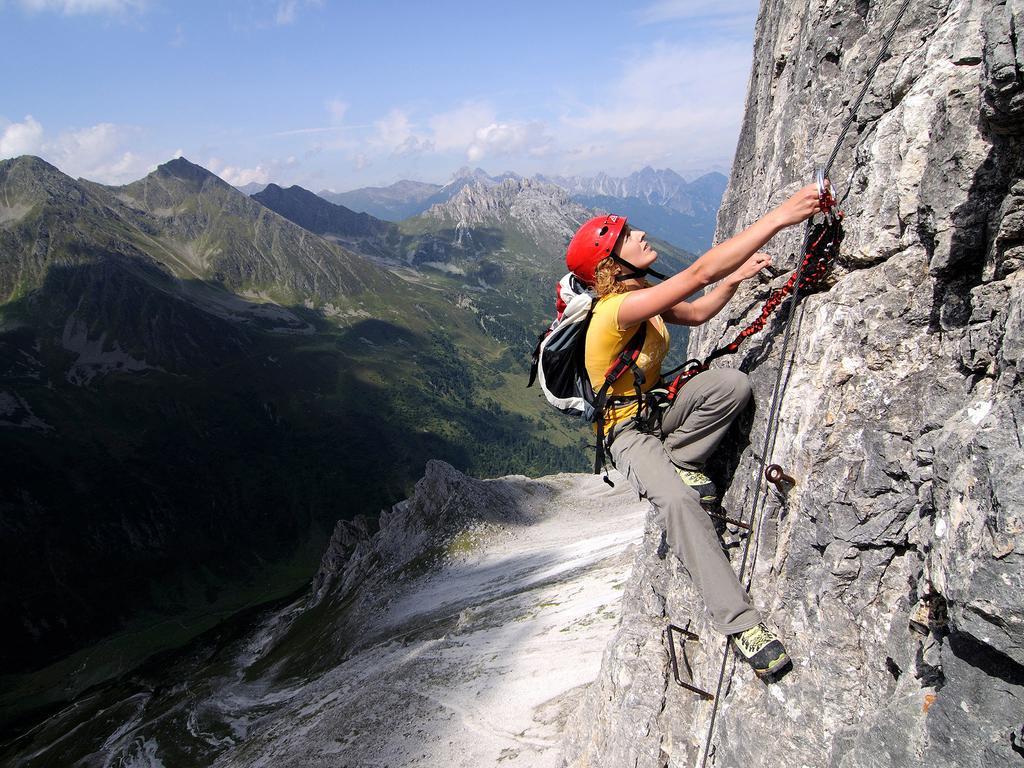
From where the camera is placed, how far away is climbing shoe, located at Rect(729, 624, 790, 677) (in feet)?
27.3

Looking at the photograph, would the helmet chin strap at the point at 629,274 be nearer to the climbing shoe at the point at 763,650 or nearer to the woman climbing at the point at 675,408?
the woman climbing at the point at 675,408

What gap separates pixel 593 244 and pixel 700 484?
4213 millimetres

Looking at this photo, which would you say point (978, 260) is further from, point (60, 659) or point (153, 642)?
point (60, 659)

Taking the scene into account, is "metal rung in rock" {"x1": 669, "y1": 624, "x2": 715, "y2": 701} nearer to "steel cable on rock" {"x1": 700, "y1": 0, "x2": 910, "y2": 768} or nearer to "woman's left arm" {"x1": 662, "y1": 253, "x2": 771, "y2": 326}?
"steel cable on rock" {"x1": 700, "y1": 0, "x2": 910, "y2": 768}

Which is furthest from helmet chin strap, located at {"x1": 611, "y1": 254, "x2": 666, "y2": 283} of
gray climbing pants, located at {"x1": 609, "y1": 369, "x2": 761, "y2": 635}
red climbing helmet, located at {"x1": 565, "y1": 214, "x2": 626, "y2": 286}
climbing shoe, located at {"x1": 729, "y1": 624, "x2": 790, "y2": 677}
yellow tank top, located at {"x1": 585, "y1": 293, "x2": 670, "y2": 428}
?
climbing shoe, located at {"x1": 729, "y1": 624, "x2": 790, "y2": 677}

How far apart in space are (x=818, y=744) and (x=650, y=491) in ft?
13.0

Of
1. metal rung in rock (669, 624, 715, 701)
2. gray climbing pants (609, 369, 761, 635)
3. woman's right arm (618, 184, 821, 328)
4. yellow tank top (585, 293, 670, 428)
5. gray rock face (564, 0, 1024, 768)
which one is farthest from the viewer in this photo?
metal rung in rock (669, 624, 715, 701)

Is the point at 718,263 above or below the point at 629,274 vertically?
below

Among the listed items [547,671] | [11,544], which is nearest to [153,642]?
[11,544]

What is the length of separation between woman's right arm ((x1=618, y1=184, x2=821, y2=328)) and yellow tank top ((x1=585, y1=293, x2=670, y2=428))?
1.28ft

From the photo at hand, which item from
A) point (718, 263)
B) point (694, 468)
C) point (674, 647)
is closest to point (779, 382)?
point (694, 468)

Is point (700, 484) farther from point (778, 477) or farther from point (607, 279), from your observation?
point (607, 279)

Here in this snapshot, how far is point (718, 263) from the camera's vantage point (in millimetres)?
7398

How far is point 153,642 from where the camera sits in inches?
4264
